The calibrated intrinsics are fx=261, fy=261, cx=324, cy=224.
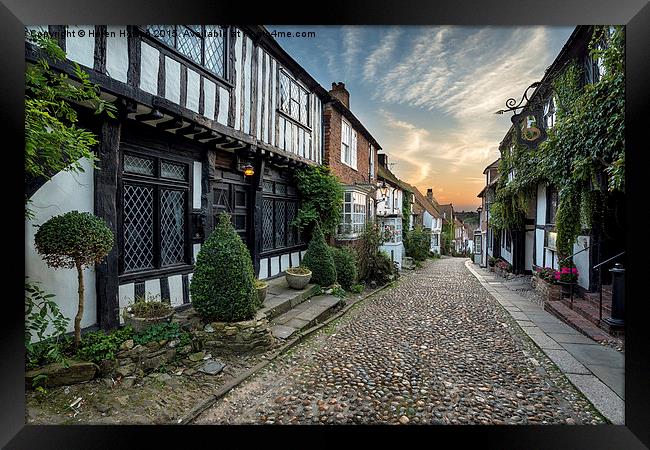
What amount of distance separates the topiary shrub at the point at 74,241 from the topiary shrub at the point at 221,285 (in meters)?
1.01

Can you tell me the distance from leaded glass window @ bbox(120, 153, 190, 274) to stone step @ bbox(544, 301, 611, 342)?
573 centimetres

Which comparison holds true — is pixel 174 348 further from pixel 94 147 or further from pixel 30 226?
pixel 94 147

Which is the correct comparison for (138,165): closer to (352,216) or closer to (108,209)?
(108,209)

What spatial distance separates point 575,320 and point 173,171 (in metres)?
6.35

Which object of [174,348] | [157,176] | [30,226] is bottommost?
[174,348]

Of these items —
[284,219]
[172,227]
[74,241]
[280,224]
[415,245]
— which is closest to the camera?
[74,241]

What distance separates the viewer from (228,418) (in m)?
2.28

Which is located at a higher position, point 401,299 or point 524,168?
point 524,168

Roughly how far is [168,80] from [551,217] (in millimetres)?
8448

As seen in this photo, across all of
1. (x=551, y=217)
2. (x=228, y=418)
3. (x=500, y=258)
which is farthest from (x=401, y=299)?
(x=500, y=258)

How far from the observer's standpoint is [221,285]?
10.7ft

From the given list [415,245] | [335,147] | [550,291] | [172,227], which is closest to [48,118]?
[172,227]

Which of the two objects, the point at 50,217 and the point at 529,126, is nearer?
the point at 50,217

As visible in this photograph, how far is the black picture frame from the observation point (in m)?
1.98
